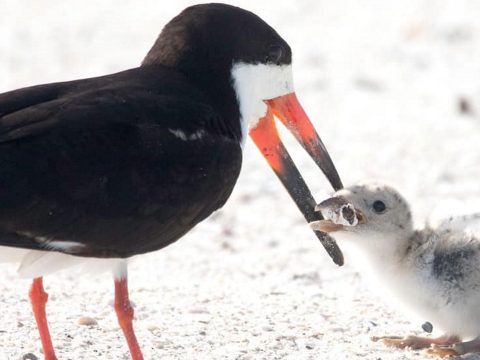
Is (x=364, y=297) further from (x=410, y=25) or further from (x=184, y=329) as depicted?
(x=410, y=25)

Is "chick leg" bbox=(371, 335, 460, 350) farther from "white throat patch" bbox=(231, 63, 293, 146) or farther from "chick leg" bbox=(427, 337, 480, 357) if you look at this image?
"white throat patch" bbox=(231, 63, 293, 146)

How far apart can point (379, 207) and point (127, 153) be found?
5.04 ft

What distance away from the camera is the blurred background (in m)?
6.57

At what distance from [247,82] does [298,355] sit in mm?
1433

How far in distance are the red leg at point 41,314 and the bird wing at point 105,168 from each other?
609 millimetres

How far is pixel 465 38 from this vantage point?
14.2 m

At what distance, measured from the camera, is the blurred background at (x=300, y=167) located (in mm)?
6574

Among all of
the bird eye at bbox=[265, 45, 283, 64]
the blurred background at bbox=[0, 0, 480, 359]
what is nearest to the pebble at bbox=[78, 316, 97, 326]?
the blurred background at bbox=[0, 0, 480, 359]

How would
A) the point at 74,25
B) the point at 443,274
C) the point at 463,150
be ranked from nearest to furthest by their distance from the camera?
the point at 443,274, the point at 463,150, the point at 74,25

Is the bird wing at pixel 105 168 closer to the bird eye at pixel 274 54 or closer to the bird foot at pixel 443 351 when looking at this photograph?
the bird eye at pixel 274 54

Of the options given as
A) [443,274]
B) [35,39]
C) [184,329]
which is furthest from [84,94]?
[35,39]

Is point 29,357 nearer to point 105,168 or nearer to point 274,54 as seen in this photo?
point 105,168

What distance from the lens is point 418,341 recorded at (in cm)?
627

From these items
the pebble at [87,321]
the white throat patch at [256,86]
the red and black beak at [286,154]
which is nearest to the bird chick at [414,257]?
the red and black beak at [286,154]
